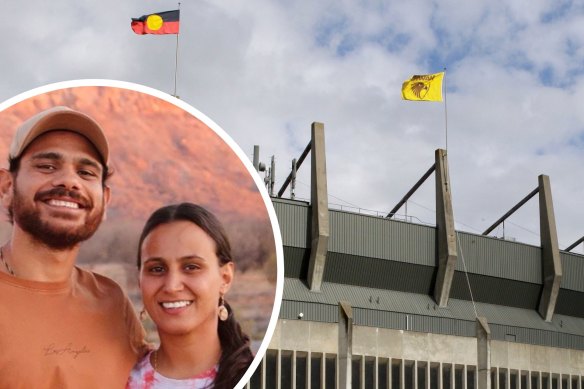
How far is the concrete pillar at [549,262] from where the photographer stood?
71.4m

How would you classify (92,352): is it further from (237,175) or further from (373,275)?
(373,275)

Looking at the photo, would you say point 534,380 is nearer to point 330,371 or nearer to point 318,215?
point 330,371

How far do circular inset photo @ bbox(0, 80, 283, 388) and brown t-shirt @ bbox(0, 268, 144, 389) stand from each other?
3cm

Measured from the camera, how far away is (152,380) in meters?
27.2

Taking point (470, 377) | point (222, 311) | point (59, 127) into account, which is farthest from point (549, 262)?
point (59, 127)

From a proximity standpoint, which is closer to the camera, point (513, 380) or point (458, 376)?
point (458, 376)

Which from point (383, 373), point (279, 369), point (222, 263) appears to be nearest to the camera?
point (222, 263)

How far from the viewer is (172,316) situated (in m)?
27.4

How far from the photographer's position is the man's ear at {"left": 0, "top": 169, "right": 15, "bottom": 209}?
89.6 feet

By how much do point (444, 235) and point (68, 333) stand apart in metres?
41.9

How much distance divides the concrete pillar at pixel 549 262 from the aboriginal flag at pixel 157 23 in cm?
3759

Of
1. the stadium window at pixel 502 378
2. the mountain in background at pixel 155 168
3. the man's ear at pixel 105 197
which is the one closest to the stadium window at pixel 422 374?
the stadium window at pixel 502 378

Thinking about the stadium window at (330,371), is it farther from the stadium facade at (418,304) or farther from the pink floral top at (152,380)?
the pink floral top at (152,380)

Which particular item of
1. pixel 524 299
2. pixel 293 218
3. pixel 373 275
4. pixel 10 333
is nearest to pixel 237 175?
pixel 10 333
